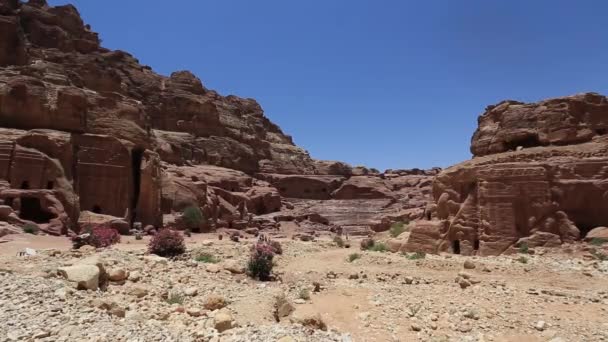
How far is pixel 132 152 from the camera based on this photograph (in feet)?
108

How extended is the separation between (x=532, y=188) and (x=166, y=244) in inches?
677

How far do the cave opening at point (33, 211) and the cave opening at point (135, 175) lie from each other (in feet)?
24.6

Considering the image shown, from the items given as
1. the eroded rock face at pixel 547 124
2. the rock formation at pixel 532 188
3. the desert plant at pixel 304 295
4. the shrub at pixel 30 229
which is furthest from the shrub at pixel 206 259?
the eroded rock face at pixel 547 124

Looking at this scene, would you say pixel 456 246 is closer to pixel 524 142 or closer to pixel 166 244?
pixel 524 142

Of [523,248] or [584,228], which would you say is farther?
[584,228]

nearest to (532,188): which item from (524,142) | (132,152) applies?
(524,142)

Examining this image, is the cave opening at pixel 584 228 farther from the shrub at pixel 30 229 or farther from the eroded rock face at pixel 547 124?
the shrub at pixel 30 229

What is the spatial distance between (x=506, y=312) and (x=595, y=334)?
6.43 feet

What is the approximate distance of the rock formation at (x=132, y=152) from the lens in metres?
25.5

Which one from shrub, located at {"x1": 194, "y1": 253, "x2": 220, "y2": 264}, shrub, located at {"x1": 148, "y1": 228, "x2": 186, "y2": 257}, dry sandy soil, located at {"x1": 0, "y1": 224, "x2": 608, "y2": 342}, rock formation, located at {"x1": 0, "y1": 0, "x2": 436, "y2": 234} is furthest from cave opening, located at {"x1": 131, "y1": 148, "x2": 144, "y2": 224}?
shrub, located at {"x1": 194, "y1": 253, "x2": 220, "y2": 264}

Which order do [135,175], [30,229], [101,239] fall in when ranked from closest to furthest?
[101,239]
[30,229]
[135,175]

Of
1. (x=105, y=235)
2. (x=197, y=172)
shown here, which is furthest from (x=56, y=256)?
(x=197, y=172)

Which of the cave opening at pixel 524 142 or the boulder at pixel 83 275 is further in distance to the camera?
the cave opening at pixel 524 142

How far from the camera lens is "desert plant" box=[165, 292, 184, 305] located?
33.9 ft
